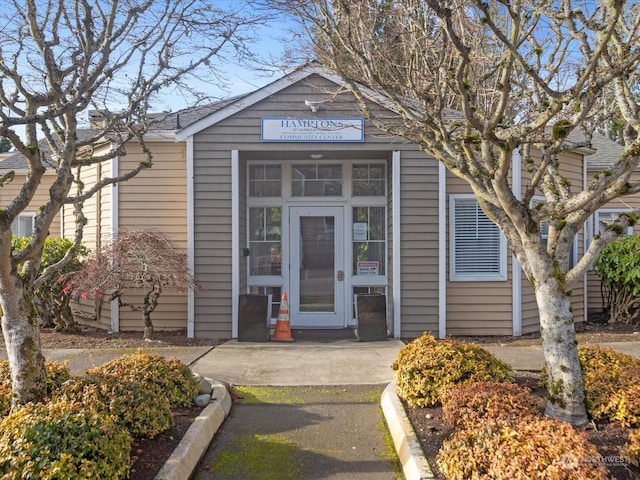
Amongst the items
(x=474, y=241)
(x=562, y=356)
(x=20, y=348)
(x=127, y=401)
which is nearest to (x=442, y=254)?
(x=474, y=241)

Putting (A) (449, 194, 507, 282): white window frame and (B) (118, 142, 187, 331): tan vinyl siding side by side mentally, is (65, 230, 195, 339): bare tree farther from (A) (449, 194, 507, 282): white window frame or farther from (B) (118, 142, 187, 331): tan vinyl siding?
(A) (449, 194, 507, 282): white window frame

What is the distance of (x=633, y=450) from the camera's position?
10.9ft

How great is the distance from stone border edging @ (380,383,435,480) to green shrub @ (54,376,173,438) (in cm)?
190

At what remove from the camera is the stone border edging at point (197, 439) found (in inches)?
142

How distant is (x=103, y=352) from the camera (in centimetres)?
776

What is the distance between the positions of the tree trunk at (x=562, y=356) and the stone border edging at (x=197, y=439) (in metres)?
2.93

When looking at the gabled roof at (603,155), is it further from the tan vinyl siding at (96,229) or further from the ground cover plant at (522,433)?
the tan vinyl siding at (96,229)

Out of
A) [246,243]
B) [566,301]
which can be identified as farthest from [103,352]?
[566,301]

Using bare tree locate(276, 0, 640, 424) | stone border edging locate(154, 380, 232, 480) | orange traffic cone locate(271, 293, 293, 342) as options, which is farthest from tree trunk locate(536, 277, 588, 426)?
orange traffic cone locate(271, 293, 293, 342)

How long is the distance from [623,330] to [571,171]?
3199mm

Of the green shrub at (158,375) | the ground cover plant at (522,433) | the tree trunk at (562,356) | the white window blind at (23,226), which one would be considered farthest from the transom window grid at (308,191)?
the white window blind at (23,226)

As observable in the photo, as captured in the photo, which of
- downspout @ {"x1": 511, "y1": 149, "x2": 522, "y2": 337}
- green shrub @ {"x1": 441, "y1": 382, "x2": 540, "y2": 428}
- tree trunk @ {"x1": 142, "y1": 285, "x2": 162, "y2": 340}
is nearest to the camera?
green shrub @ {"x1": 441, "y1": 382, "x2": 540, "y2": 428}

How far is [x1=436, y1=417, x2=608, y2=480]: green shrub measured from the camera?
115 inches

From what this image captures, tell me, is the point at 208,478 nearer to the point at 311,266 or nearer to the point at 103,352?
the point at 103,352
